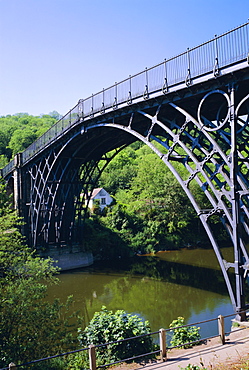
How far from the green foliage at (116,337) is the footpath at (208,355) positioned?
750 mm

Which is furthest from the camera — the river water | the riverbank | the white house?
the white house

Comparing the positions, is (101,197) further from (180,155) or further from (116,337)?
(116,337)

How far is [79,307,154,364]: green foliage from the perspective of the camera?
923cm

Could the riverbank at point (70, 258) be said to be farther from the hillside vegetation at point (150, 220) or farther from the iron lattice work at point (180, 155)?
the hillside vegetation at point (150, 220)

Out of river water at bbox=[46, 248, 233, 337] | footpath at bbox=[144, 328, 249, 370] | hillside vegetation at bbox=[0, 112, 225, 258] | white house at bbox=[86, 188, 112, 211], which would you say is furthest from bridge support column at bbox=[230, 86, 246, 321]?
white house at bbox=[86, 188, 112, 211]

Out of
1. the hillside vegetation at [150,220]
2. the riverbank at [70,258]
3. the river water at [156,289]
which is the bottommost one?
the river water at [156,289]

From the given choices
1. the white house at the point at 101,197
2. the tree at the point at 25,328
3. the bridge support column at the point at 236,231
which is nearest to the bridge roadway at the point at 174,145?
the bridge support column at the point at 236,231

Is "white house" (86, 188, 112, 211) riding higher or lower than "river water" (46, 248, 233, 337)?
higher

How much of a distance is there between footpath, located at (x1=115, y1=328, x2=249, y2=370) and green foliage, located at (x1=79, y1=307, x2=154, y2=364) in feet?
2.46

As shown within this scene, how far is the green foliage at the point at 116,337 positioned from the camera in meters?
9.23

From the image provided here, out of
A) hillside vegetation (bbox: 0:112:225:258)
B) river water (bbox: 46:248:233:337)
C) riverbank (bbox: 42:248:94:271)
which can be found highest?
hillside vegetation (bbox: 0:112:225:258)

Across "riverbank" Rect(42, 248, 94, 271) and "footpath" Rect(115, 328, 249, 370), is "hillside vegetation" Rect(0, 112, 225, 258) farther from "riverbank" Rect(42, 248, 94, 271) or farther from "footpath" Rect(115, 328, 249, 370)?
"footpath" Rect(115, 328, 249, 370)

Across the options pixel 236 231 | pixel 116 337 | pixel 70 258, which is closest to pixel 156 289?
pixel 70 258

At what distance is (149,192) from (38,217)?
49.6 feet
